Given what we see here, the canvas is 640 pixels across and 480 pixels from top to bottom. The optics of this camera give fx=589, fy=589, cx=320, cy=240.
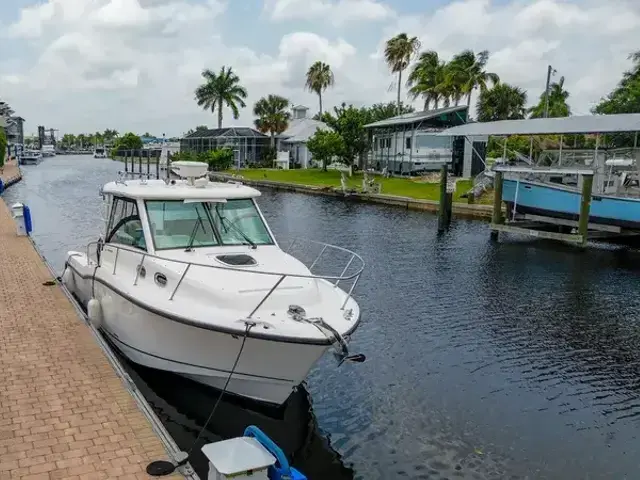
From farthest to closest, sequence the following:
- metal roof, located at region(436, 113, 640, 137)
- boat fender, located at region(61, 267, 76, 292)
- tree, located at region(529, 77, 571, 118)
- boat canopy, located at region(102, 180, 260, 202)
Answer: tree, located at region(529, 77, 571, 118), metal roof, located at region(436, 113, 640, 137), boat fender, located at region(61, 267, 76, 292), boat canopy, located at region(102, 180, 260, 202)

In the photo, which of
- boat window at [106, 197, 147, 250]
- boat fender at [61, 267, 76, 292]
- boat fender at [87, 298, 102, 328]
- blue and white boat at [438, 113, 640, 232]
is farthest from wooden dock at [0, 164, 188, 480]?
blue and white boat at [438, 113, 640, 232]

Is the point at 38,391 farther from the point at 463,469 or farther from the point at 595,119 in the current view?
the point at 595,119

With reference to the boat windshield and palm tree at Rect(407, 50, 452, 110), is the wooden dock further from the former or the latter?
palm tree at Rect(407, 50, 452, 110)

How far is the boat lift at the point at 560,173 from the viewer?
2069 cm

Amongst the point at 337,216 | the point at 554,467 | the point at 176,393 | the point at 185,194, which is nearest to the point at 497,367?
the point at 554,467

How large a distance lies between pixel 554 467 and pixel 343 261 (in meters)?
11.0

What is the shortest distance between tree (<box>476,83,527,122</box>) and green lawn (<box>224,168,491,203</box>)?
41.3ft

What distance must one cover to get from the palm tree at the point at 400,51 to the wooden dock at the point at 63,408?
51.4 meters

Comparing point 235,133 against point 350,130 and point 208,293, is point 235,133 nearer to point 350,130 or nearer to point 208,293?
point 350,130

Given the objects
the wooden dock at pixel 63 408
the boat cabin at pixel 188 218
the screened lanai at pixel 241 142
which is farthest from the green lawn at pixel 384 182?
the wooden dock at pixel 63 408

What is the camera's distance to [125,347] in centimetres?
891

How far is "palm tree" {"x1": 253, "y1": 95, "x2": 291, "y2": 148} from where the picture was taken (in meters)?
68.2

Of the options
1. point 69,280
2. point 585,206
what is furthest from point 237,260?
point 585,206

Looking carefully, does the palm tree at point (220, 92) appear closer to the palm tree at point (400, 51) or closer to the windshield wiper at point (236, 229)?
the palm tree at point (400, 51)
